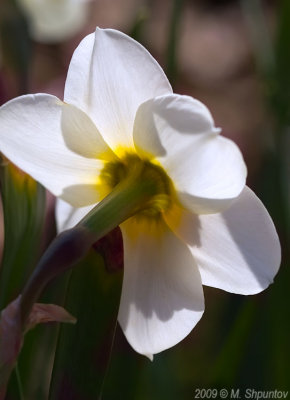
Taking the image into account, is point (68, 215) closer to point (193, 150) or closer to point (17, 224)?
point (17, 224)

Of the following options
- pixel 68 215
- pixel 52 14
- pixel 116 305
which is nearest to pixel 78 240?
pixel 116 305

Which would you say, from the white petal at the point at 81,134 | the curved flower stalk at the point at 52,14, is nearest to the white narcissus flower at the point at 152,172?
the white petal at the point at 81,134

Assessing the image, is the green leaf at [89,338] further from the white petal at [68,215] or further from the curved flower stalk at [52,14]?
the curved flower stalk at [52,14]

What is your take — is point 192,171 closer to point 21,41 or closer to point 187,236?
point 187,236

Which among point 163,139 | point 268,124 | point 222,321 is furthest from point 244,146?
→ point 163,139

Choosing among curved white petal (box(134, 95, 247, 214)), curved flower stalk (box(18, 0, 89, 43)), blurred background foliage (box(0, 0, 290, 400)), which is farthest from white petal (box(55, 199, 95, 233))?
curved flower stalk (box(18, 0, 89, 43))

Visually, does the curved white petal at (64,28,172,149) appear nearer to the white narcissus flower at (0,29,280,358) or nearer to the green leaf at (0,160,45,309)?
the white narcissus flower at (0,29,280,358)
